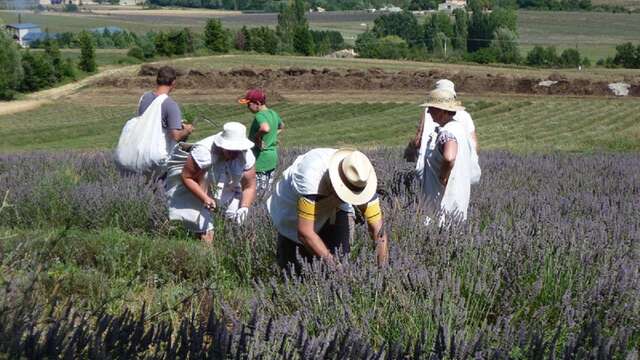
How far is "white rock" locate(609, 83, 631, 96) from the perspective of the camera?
35091 mm

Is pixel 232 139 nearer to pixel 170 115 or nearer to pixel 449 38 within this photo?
pixel 170 115

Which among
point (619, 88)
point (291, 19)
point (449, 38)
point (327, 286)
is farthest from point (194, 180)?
point (449, 38)

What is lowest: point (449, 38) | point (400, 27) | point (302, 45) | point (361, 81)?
point (449, 38)

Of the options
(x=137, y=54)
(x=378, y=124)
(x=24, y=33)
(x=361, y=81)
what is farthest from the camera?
(x=24, y=33)

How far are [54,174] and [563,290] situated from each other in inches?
254

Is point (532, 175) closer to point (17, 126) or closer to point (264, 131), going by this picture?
point (264, 131)

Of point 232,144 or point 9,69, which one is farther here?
point 9,69

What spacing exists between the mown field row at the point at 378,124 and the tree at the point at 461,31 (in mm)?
48458

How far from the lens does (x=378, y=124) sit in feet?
95.4

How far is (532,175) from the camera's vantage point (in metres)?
10.9

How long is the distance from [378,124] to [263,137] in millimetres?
19703

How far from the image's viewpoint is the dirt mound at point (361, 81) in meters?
36.3

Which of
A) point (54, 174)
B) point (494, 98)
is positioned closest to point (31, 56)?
point (494, 98)

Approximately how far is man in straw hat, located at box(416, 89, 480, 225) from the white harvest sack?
2463 mm
